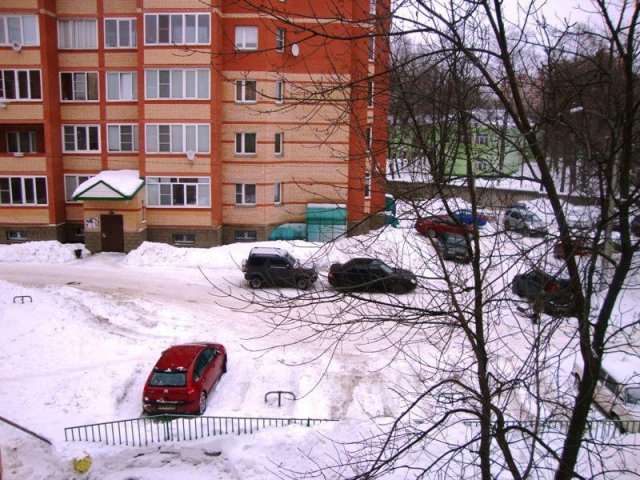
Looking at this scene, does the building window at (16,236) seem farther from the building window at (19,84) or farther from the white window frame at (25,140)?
the building window at (19,84)

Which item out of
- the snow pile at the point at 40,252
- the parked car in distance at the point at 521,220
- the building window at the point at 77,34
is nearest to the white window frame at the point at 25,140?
the building window at the point at 77,34

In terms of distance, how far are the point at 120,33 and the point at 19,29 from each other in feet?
15.3

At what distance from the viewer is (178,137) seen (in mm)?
26188

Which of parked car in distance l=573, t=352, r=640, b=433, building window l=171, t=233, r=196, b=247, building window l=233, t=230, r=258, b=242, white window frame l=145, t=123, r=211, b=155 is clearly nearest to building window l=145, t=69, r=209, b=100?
white window frame l=145, t=123, r=211, b=155

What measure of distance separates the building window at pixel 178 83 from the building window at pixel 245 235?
276 inches

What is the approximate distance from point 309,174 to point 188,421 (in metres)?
19.3

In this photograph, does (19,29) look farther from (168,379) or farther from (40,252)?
(168,379)

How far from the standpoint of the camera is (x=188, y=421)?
11242 mm

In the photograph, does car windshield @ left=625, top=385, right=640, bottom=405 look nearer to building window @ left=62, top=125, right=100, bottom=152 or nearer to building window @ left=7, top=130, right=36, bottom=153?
building window @ left=62, top=125, right=100, bottom=152

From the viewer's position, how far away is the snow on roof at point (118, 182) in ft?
84.9

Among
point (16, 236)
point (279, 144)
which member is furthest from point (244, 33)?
point (16, 236)

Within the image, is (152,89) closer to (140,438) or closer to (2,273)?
(2,273)

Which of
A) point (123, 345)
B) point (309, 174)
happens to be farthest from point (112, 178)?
point (123, 345)

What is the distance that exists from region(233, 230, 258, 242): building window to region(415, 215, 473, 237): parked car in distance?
854 inches
